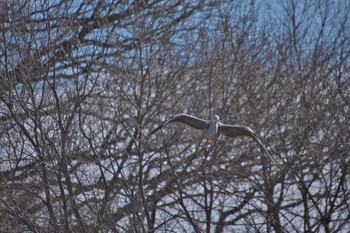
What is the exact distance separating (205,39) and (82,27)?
105 inches

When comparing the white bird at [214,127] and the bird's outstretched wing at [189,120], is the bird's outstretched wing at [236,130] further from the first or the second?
the bird's outstretched wing at [189,120]

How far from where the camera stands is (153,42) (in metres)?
14.6

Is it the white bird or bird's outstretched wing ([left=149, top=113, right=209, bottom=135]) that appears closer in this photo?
bird's outstretched wing ([left=149, top=113, right=209, bottom=135])

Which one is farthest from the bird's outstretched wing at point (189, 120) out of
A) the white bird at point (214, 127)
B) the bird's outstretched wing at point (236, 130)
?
the bird's outstretched wing at point (236, 130)

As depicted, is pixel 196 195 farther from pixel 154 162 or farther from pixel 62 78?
pixel 62 78

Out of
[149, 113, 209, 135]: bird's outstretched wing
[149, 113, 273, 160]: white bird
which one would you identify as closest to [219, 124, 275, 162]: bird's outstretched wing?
[149, 113, 273, 160]: white bird

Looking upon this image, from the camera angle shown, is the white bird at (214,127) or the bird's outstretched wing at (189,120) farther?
the white bird at (214,127)

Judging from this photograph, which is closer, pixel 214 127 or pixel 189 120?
pixel 189 120

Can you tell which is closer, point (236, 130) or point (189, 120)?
point (189, 120)

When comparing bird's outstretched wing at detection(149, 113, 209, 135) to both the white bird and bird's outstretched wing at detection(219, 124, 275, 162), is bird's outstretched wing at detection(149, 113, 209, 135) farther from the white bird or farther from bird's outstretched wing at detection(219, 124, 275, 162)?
bird's outstretched wing at detection(219, 124, 275, 162)

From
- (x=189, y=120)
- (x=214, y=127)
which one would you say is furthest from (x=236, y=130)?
(x=189, y=120)

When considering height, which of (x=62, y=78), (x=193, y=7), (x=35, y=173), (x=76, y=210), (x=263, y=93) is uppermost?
(x=193, y=7)

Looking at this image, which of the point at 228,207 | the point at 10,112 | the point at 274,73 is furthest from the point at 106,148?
the point at 274,73

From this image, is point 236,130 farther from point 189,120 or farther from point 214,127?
point 189,120
